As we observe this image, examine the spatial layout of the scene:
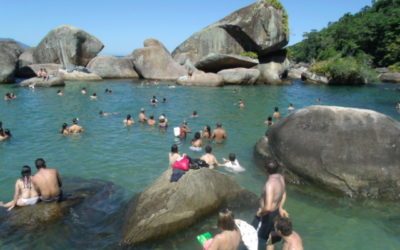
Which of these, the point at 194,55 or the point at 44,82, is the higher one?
the point at 194,55

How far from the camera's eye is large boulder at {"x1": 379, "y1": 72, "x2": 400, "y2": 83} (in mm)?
55719

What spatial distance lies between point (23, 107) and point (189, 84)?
59.3 feet

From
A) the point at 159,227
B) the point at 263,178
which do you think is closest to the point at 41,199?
the point at 159,227

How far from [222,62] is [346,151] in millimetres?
35074

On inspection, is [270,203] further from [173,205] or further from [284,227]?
[173,205]

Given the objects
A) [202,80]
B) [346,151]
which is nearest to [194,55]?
[202,80]

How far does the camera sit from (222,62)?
4731cm

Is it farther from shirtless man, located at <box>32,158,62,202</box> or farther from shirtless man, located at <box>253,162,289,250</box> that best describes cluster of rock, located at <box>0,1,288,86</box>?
shirtless man, located at <box>253,162,289,250</box>

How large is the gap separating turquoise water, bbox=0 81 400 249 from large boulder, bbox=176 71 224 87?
150cm

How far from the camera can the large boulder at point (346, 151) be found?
1288 centimetres

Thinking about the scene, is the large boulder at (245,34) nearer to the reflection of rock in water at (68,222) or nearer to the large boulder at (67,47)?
the large boulder at (67,47)

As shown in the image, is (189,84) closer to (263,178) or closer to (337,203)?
(263,178)

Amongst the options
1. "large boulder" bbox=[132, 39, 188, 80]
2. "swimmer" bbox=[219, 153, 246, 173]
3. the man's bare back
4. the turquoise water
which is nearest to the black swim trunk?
the turquoise water

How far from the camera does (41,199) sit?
11484 mm
